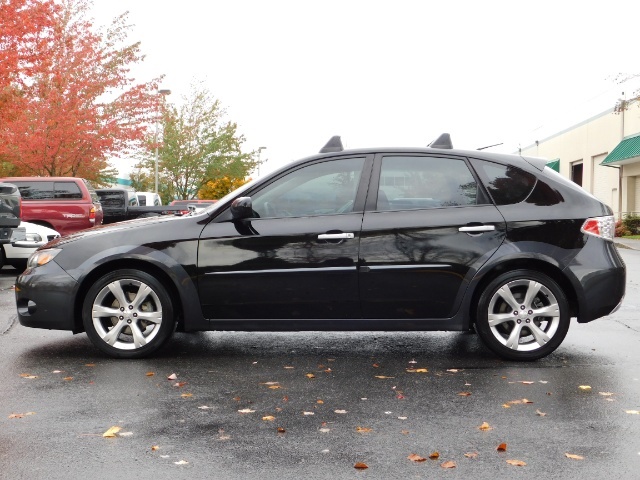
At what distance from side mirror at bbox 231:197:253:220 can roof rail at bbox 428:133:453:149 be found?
1.61 meters

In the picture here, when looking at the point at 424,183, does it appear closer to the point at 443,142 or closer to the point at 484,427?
the point at 443,142

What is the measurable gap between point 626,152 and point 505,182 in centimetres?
3390

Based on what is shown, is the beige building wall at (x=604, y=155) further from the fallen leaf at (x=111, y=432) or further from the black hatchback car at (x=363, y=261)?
the fallen leaf at (x=111, y=432)

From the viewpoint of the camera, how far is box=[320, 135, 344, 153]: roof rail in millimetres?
7086

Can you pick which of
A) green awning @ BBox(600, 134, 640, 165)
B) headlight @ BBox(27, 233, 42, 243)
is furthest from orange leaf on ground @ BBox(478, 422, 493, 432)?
green awning @ BBox(600, 134, 640, 165)

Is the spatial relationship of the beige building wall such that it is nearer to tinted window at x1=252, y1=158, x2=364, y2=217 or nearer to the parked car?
the parked car

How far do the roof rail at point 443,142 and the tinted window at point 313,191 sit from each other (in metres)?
0.65

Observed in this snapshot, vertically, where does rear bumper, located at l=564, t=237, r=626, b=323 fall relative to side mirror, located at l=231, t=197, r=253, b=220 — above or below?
below

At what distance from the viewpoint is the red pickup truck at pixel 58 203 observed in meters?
Result: 19.2

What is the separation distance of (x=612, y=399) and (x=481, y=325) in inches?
53.8

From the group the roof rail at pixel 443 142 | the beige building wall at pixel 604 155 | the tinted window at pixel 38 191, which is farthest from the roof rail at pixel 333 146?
the beige building wall at pixel 604 155

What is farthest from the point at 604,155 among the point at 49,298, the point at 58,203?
the point at 49,298

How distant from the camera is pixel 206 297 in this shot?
680 cm

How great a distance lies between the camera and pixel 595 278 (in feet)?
22.1
